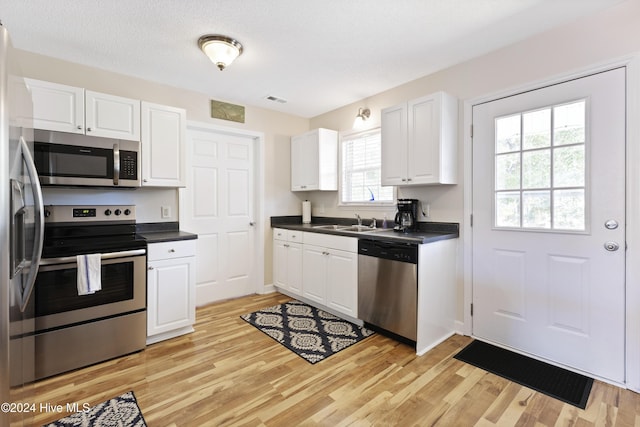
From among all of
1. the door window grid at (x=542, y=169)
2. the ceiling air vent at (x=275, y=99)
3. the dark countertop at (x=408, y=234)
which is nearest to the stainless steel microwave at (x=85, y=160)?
the ceiling air vent at (x=275, y=99)

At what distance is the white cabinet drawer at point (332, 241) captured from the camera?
292 centimetres

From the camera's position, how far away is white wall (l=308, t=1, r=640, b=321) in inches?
77.5

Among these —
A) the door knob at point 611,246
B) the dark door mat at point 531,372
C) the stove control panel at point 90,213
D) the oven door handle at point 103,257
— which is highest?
the stove control panel at point 90,213

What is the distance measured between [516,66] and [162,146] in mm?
3146

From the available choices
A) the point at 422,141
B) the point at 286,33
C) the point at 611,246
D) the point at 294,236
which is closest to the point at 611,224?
the point at 611,246

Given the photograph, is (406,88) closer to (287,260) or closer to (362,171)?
(362,171)

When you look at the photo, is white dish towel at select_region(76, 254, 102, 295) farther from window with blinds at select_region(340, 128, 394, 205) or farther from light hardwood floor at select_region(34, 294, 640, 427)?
window with blinds at select_region(340, 128, 394, 205)

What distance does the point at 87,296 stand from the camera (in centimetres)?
225

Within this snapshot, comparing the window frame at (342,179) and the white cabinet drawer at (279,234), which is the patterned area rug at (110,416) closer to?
the white cabinet drawer at (279,234)

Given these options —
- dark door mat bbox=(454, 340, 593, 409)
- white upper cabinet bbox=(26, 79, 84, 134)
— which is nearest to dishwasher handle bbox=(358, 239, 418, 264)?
dark door mat bbox=(454, 340, 593, 409)

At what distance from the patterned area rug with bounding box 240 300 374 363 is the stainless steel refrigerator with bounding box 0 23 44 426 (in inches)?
65.0

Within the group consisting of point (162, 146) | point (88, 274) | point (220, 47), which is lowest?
point (88, 274)

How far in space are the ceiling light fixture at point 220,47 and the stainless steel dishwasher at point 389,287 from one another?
1.93 meters

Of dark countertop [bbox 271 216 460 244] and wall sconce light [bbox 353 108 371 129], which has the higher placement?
wall sconce light [bbox 353 108 371 129]
